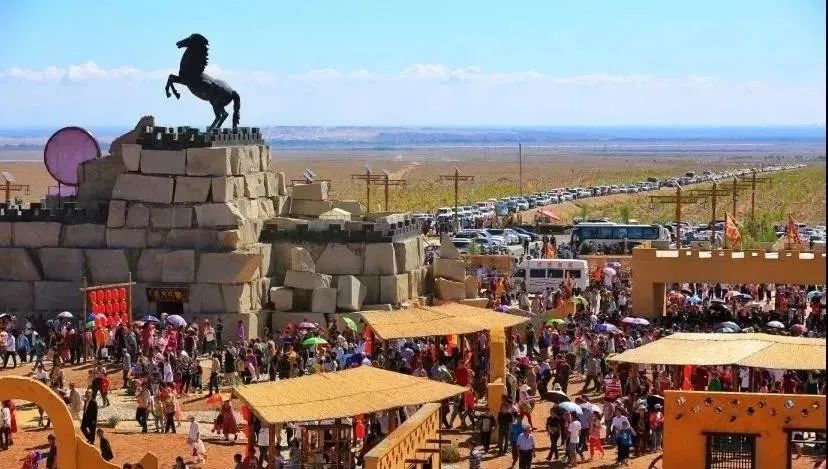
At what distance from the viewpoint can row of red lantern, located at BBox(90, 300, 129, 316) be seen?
33625 mm

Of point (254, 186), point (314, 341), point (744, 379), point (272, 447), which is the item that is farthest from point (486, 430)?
point (254, 186)

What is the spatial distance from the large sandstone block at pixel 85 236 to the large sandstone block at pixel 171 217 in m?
1.26

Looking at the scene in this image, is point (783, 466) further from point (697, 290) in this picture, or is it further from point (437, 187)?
point (437, 187)

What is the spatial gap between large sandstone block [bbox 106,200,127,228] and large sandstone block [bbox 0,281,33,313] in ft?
7.45

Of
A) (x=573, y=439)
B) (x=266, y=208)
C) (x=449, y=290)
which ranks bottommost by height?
(x=573, y=439)

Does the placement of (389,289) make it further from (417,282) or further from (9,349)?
(9,349)

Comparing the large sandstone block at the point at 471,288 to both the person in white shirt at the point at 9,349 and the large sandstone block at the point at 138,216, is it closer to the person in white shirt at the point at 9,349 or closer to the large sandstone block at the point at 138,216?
the large sandstone block at the point at 138,216

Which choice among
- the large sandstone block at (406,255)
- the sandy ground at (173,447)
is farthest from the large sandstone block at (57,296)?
the sandy ground at (173,447)

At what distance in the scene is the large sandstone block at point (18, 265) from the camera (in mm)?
36250

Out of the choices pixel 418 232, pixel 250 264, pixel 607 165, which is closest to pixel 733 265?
pixel 418 232

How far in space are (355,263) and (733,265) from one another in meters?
9.56

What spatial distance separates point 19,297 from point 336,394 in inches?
663

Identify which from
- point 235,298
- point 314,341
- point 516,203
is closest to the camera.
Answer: point 314,341

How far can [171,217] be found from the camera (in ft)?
118
